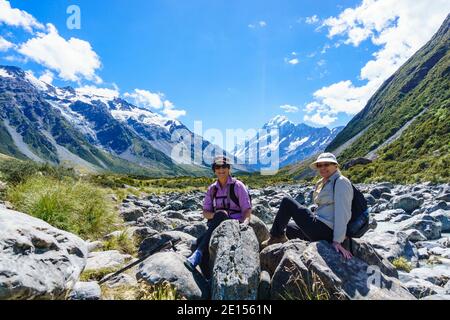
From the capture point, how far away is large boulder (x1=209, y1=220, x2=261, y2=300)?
523 cm

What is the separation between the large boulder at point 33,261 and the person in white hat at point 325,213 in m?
4.17

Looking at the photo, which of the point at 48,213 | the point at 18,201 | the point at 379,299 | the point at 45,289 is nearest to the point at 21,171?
the point at 18,201

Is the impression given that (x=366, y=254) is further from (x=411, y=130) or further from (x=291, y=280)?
(x=411, y=130)

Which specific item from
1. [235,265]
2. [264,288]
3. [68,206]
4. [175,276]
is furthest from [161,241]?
[235,265]

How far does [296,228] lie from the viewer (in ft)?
25.4

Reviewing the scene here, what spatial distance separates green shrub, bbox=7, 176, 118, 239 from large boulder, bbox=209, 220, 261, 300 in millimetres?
5375

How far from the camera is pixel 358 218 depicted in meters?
6.39

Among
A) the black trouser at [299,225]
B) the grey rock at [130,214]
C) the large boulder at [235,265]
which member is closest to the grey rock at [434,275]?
the black trouser at [299,225]

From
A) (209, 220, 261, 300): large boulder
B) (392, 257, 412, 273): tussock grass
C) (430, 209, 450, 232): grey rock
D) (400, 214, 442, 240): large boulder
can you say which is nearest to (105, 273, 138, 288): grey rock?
(209, 220, 261, 300): large boulder

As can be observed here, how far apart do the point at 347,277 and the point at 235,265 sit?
5.87 feet

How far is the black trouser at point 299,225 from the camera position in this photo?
264 inches

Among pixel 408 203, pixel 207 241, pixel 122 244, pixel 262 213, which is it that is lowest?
pixel 122 244

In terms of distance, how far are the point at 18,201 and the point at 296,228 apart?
27.2ft

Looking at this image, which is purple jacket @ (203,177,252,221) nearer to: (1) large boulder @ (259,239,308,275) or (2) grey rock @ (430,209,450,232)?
(1) large boulder @ (259,239,308,275)
